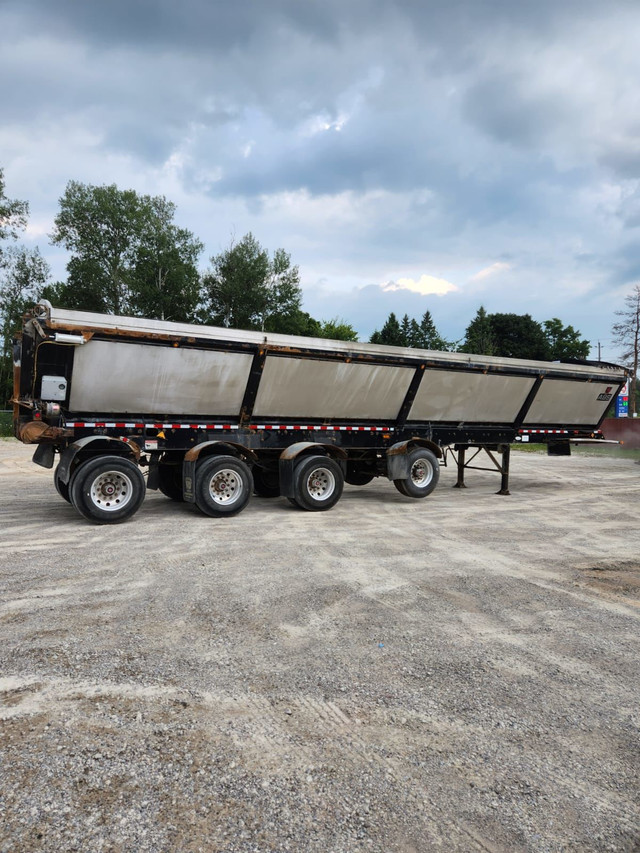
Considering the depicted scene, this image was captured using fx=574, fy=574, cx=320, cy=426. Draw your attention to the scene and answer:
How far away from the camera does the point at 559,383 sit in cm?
1497

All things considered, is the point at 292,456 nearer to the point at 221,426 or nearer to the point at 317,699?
the point at 221,426

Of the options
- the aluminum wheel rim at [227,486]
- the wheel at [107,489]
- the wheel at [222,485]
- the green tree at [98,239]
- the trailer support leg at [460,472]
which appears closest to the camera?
the wheel at [107,489]

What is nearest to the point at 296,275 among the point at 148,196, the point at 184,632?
the point at 148,196

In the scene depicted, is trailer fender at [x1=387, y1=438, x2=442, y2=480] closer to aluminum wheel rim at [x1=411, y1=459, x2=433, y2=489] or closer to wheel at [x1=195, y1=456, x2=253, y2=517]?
aluminum wheel rim at [x1=411, y1=459, x2=433, y2=489]

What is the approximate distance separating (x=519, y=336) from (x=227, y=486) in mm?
64028

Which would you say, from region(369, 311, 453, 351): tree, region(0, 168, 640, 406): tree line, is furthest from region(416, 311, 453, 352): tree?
region(0, 168, 640, 406): tree line

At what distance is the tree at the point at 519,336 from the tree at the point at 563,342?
7.91ft

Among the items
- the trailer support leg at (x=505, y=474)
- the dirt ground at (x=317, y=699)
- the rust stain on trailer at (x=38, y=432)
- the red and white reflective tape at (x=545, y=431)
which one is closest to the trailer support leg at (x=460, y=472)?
the trailer support leg at (x=505, y=474)

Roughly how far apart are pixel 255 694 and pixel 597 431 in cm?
1501

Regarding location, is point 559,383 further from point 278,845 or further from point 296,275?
point 296,275

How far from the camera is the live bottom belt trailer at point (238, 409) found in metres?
9.53

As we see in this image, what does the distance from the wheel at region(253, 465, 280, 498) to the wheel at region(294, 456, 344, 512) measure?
1.33 m

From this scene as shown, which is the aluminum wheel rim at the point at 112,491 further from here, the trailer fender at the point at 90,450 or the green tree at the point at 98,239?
the green tree at the point at 98,239

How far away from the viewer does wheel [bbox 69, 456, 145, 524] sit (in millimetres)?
9469
